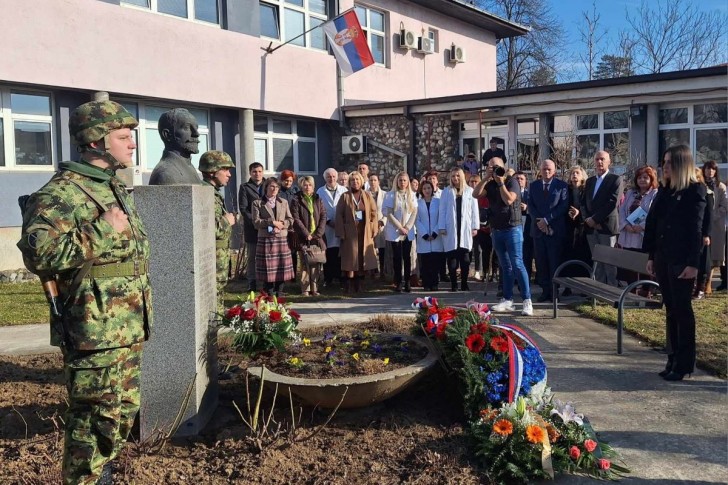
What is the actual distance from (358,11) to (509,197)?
44.2 feet

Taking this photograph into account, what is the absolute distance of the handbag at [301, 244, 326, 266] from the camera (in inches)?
404

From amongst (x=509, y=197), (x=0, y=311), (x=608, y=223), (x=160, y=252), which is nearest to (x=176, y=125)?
(x=160, y=252)

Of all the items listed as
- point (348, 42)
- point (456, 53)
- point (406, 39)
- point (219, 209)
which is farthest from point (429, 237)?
point (456, 53)

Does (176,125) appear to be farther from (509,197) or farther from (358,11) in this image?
(358,11)

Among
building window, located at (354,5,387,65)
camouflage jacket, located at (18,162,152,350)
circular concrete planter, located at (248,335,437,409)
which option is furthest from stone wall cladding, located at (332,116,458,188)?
camouflage jacket, located at (18,162,152,350)

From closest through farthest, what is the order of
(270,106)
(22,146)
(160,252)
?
(160,252)
(22,146)
(270,106)

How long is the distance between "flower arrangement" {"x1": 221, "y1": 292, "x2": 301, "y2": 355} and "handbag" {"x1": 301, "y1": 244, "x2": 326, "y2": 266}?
16.5 ft

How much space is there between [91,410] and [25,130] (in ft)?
35.4

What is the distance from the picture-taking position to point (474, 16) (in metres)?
23.8

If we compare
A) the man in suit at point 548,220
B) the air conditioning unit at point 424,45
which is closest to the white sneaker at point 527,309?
the man in suit at point 548,220

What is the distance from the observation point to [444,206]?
34.8 feet

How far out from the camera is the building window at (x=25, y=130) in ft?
40.1

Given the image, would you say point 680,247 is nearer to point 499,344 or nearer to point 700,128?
point 499,344

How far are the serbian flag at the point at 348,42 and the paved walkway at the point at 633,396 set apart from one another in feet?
33.0
